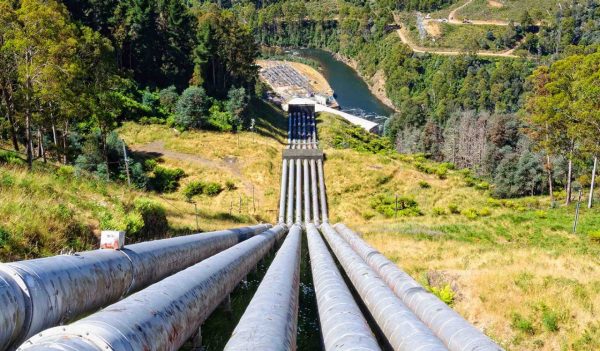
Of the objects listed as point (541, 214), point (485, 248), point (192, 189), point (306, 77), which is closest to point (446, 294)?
point (485, 248)

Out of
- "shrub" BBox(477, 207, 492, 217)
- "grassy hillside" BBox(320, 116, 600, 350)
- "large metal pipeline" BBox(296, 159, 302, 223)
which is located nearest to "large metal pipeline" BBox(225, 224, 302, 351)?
"grassy hillside" BBox(320, 116, 600, 350)

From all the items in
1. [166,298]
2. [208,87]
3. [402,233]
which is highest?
[208,87]

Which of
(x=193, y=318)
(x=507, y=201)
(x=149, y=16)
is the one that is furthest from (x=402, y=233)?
(x=149, y=16)

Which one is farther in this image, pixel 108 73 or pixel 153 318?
pixel 108 73

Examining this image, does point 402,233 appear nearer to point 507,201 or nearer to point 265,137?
point 507,201

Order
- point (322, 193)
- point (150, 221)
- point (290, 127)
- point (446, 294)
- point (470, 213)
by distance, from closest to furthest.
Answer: point (446, 294) → point (150, 221) → point (470, 213) → point (322, 193) → point (290, 127)

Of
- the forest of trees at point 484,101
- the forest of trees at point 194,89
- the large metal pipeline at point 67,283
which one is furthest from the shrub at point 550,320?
the forest of trees at point 484,101

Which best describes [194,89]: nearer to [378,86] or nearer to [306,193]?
[306,193]

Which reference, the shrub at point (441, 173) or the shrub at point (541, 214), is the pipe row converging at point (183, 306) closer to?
the shrub at point (541, 214)
